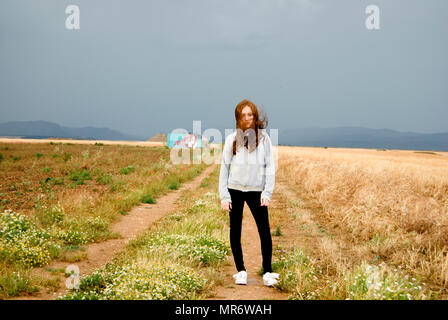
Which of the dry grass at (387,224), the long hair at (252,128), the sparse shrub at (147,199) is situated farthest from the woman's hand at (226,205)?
the sparse shrub at (147,199)

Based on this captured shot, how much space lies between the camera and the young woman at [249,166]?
4.79 meters

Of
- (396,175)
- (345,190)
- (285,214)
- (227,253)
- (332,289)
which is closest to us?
(332,289)

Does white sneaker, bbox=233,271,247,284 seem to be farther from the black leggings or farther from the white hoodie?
the white hoodie

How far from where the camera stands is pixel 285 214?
10.8m

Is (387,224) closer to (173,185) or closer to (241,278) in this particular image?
(241,278)

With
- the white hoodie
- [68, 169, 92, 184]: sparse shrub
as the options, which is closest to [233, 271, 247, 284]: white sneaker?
the white hoodie

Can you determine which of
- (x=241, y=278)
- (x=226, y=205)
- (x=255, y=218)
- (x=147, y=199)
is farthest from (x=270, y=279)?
(x=147, y=199)

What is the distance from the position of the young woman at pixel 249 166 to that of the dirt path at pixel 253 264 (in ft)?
1.00

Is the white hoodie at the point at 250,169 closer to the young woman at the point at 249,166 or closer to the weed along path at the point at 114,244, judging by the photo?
the young woman at the point at 249,166

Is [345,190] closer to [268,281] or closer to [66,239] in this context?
[268,281]

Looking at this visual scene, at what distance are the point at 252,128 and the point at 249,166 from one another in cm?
55

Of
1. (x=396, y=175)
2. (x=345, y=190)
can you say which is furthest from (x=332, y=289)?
(x=396, y=175)

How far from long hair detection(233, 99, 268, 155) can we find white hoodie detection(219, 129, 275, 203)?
6 cm

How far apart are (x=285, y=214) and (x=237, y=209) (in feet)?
20.2
